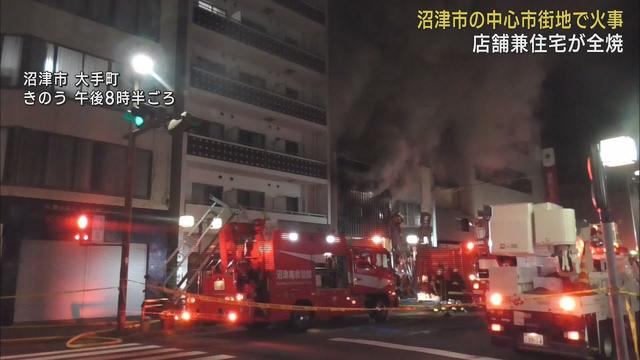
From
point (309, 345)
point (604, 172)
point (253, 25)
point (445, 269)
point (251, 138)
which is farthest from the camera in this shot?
point (253, 25)

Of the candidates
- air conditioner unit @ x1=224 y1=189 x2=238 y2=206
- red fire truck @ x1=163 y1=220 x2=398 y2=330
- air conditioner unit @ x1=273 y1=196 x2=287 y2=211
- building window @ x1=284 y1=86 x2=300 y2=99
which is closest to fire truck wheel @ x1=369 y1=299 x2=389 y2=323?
red fire truck @ x1=163 y1=220 x2=398 y2=330

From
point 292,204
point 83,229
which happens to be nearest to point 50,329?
point 83,229

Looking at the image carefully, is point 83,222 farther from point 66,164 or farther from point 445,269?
point 445,269

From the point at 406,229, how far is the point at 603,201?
67.3 feet

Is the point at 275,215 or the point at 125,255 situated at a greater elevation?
the point at 275,215

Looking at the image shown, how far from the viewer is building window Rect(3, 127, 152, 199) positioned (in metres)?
14.0

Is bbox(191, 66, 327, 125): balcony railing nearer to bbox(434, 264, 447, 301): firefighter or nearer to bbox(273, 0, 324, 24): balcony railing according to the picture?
bbox(273, 0, 324, 24): balcony railing

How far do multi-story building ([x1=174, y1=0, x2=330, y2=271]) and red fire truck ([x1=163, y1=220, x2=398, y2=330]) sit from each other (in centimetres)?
406

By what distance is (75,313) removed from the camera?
49.1 feet

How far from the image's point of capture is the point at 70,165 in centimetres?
1499

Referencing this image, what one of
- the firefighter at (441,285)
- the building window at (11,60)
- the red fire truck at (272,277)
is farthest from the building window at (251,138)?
the firefighter at (441,285)

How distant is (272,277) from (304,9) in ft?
52.6

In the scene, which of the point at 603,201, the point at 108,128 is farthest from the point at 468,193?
the point at 603,201

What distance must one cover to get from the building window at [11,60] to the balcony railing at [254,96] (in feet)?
20.2
